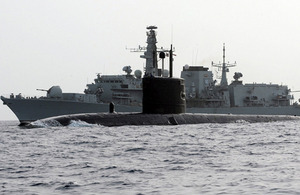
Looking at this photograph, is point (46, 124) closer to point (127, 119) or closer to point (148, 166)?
point (127, 119)

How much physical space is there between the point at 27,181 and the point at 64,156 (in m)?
4.03

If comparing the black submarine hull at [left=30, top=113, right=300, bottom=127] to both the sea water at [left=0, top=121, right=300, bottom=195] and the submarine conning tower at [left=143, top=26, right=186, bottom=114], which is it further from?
the sea water at [left=0, top=121, right=300, bottom=195]

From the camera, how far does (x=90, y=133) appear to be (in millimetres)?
23156

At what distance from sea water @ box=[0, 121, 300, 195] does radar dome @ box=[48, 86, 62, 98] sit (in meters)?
44.0

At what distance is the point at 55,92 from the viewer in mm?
64625

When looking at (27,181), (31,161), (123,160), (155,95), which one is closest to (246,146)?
(123,160)

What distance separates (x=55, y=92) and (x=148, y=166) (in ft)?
173

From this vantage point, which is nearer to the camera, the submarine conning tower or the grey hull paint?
the submarine conning tower

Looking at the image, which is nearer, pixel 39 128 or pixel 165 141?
pixel 165 141

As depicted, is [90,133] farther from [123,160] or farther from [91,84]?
[91,84]

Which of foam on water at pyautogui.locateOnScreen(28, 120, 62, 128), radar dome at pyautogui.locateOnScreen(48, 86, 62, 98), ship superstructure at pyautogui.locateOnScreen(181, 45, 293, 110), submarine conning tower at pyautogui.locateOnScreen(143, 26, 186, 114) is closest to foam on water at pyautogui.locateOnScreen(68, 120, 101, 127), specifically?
foam on water at pyautogui.locateOnScreen(28, 120, 62, 128)

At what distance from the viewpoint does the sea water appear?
10227 mm

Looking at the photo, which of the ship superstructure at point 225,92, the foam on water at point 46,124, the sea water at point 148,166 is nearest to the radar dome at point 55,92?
the ship superstructure at point 225,92

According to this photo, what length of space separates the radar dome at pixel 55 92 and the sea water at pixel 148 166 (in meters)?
44.0
